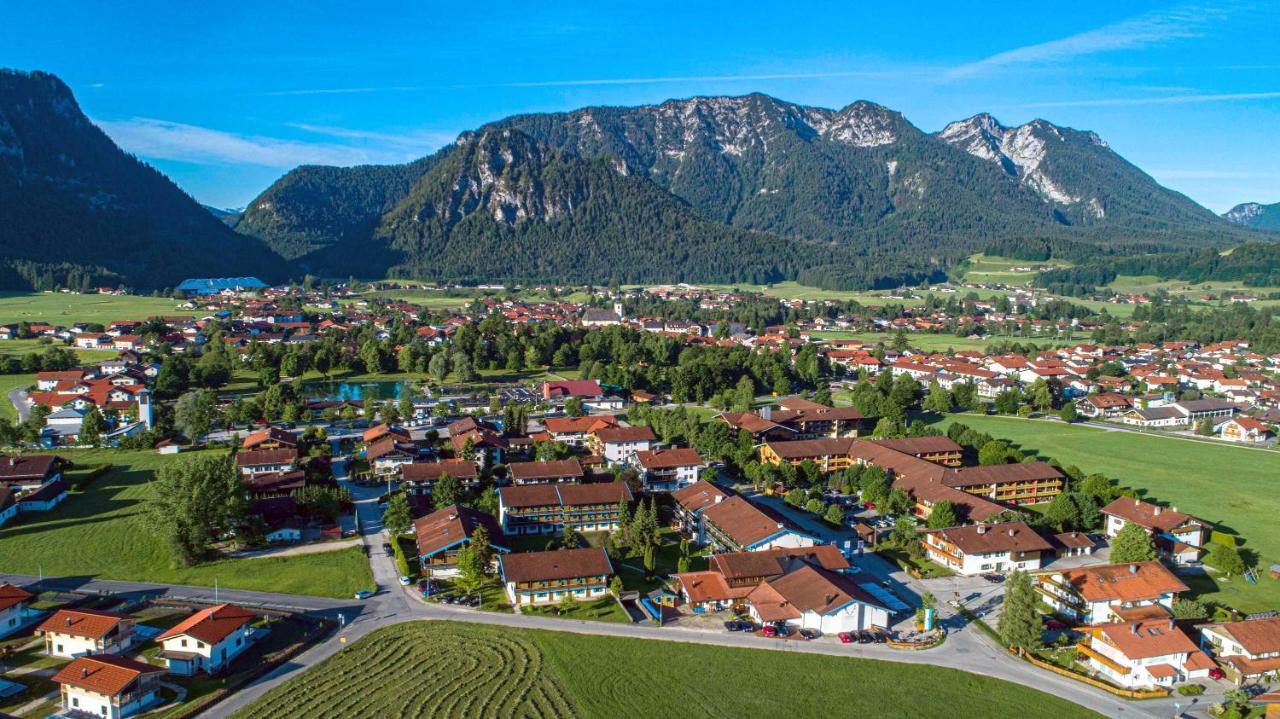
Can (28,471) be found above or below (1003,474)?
above

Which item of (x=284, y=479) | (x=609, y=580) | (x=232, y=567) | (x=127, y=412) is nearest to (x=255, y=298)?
(x=127, y=412)

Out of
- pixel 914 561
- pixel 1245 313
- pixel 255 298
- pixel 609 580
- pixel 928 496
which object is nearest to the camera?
pixel 609 580

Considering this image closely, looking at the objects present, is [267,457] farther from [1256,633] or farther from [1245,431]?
[1245,431]

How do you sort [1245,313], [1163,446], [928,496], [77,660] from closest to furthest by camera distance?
[77,660], [928,496], [1163,446], [1245,313]

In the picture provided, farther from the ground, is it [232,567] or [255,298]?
[255,298]

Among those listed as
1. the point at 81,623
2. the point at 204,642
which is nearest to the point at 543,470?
the point at 204,642

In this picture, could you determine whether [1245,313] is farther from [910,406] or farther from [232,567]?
[232,567]

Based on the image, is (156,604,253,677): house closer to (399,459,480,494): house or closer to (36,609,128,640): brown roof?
(36,609,128,640): brown roof
